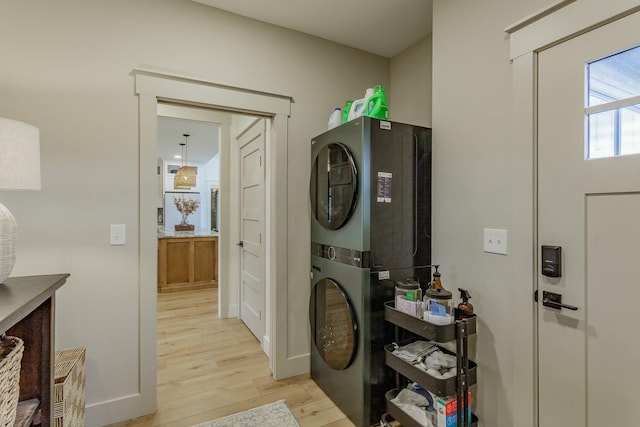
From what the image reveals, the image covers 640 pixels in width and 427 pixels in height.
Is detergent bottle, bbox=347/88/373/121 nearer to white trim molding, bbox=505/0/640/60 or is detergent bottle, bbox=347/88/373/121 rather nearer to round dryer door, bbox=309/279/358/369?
white trim molding, bbox=505/0/640/60

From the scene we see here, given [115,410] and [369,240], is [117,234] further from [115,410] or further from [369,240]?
[369,240]

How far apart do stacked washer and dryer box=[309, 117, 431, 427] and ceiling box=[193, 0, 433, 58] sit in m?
0.91

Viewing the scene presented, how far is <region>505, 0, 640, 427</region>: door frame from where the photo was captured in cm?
138

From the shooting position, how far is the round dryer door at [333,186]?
1.85 metres

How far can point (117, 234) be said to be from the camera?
187cm

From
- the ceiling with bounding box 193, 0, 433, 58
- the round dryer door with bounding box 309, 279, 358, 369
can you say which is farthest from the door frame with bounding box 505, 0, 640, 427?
the ceiling with bounding box 193, 0, 433, 58

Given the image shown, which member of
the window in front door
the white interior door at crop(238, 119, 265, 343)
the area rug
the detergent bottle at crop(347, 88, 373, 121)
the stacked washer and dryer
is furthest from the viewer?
the white interior door at crop(238, 119, 265, 343)

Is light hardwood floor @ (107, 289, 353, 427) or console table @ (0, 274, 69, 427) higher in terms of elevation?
console table @ (0, 274, 69, 427)

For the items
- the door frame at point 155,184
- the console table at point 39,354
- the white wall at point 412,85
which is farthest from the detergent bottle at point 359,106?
the console table at point 39,354

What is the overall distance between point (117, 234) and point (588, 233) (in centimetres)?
240

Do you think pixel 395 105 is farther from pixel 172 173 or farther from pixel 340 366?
pixel 172 173

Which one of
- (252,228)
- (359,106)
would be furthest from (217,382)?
(359,106)

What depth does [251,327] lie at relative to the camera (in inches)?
132

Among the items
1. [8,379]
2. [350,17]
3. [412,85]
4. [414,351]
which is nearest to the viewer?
[8,379]
